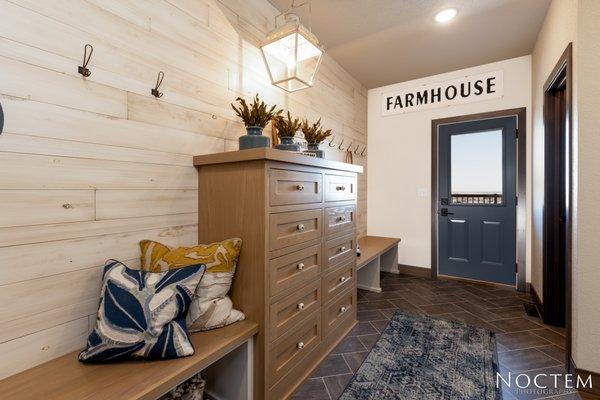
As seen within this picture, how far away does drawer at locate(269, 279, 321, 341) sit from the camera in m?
1.59

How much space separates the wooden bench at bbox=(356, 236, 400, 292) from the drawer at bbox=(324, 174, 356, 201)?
30.7 inches

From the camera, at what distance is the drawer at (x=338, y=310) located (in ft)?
6.96

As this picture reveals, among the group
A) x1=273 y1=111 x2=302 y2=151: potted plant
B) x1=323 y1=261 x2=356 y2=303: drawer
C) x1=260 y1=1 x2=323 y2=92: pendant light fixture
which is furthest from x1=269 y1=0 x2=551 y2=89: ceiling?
x1=323 y1=261 x2=356 y2=303: drawer

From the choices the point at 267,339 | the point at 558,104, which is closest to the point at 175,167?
the point at 267,339

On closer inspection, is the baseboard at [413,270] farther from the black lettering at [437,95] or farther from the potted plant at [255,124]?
the potted plant at [255,124]

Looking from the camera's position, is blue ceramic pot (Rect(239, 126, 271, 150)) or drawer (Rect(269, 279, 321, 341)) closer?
drawer (Rect(269, 279, 321, 341))

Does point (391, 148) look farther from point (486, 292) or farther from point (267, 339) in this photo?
point (267, 339)

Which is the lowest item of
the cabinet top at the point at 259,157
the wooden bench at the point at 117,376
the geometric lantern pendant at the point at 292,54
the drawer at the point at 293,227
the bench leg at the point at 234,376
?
the bench leg at the point at 234,376


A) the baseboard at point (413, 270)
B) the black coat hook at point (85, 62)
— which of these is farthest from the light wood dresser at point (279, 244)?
the baseboard at point (413, 270)

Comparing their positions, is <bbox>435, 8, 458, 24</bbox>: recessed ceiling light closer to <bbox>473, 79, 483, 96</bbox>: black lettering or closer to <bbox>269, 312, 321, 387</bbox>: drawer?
<bbox>473, 79, 483, 96</bbox>: black lettering

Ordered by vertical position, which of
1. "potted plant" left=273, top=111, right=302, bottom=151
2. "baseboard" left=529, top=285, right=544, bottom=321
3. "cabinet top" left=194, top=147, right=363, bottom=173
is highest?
"potted plant" left=273, top=111, right=302, bottom=151

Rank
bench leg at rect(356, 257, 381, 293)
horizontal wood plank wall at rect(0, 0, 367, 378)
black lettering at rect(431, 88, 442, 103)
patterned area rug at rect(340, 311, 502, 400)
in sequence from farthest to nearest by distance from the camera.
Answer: black lettering at rect(431, 88, 442, 103) < bench leg at rect(356, 257, 381, 293) < patterned area rug at rect(340, 311, 502, 400) < horizontal wood plank wall at rect(0, 0, 367, 378)

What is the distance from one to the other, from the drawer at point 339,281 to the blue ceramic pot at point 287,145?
95 cm

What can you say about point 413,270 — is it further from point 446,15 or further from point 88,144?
point 88,144
